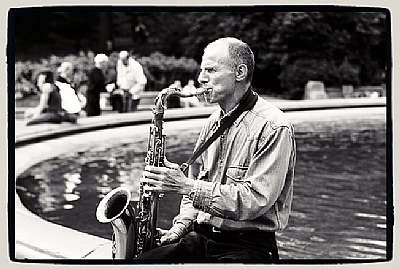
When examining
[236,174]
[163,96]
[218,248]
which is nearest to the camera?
[236,174]

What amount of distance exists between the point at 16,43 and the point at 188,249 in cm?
128

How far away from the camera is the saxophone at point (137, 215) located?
14.1 ft

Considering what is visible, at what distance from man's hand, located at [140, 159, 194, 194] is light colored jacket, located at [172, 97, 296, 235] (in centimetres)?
5

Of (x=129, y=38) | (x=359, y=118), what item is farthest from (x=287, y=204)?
(x=129, y=38)

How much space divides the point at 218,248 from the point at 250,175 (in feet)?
1.30

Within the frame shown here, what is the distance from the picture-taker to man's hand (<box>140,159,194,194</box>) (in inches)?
161

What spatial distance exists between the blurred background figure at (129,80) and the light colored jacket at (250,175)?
0.72 metres

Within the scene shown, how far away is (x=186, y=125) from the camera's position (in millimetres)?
4715

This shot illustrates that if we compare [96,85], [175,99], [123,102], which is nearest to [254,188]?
[175,99]

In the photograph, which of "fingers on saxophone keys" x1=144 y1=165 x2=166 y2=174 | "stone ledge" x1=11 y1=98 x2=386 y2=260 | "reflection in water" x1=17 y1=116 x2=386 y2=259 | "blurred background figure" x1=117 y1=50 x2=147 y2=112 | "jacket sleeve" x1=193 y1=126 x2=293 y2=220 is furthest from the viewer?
"blurred background figure" x1=117 y1=50 x2=147 y2=112

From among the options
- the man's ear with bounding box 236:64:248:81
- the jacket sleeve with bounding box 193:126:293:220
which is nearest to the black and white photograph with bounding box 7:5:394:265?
the man's ear with bounding box 236:64:248:81

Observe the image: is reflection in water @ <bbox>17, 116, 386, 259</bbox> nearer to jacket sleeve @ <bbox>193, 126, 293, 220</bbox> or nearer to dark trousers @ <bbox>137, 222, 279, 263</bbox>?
dark trousers @ <bbox>137, 222, 279, 263</bbox>

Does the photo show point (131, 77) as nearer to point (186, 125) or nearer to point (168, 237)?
point (186, 125)

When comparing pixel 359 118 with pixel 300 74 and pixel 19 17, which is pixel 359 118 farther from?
pixel 19 17
